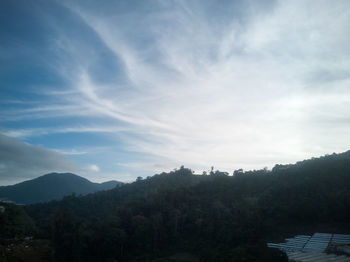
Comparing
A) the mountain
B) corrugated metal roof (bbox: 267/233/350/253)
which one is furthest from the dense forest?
the mountain

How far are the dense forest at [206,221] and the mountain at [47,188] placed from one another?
81.0 metres

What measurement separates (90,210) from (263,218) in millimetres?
39431

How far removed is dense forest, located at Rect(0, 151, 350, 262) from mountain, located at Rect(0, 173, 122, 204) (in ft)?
266

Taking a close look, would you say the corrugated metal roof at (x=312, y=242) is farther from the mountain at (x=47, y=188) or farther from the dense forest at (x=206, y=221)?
the mountain at (x=47, y=188)

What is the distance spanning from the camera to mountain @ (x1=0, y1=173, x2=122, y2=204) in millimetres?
108875

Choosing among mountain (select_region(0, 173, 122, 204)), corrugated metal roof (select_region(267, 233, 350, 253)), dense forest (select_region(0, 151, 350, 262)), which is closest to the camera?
corrugated metal roof (select_region(267, 233, 350, 253))

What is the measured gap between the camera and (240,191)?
39.5m

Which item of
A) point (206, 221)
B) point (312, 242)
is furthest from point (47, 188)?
point (312, 242)

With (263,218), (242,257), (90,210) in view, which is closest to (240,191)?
(263,218)

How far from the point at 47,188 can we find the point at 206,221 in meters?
104

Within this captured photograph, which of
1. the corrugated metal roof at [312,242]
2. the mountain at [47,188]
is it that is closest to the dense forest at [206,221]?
the corrugated metal roof at [312,242]

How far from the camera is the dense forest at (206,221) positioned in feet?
94.0

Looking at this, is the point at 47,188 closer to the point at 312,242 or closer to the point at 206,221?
the point at 206,221

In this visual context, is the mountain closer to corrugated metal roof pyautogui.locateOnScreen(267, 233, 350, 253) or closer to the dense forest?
the dense forest
